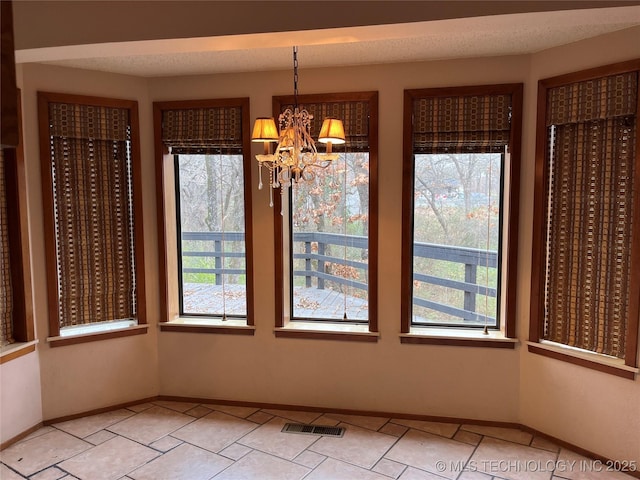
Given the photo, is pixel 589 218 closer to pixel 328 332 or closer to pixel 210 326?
pixel 328 332

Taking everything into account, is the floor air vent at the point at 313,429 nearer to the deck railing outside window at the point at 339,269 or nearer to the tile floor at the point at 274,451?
the tile floor at the point at 274,451

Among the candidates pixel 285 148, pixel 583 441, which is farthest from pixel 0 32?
pixel 583 441

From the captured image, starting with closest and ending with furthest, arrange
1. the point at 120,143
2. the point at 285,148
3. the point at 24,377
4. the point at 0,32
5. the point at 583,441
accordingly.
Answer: the point at 0,32, the point at 285,148, the point at 583,441, the point at 24,377, the point at 120,143

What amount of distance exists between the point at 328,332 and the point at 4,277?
2457 millimetres

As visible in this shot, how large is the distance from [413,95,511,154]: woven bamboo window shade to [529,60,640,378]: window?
0.90ft

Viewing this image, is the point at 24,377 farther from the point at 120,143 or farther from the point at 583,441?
the point at 583,441

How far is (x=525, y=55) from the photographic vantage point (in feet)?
10.5

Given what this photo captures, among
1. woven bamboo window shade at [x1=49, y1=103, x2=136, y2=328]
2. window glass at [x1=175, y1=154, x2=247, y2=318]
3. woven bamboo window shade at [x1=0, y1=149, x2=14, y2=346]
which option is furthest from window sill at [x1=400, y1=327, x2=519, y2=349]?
woven bamboo window shade at [x1=0, y1=149, x2=14, y2=346]

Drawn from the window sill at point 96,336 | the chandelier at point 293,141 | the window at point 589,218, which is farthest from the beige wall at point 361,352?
the chandelier at point 293,141

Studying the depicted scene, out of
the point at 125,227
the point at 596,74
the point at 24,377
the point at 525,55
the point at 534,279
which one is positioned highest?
the point at 525,55

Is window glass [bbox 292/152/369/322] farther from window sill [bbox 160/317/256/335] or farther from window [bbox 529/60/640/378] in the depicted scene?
window [bbox 529/60/640/378]

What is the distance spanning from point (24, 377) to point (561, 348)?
3911 millimetres

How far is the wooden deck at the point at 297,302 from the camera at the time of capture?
12.3 feet

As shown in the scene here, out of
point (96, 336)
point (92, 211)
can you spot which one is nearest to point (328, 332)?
point (96, 336)
